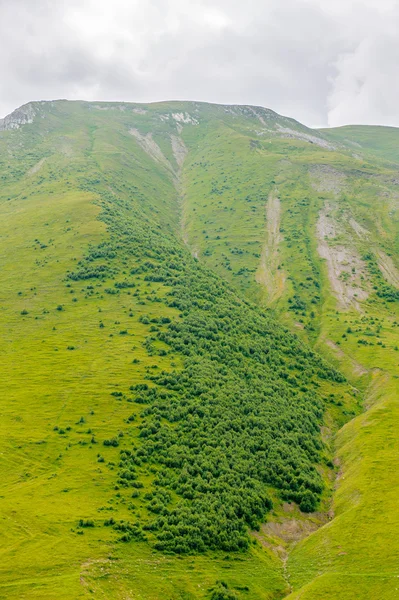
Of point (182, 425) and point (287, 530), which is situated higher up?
point (182, 425)

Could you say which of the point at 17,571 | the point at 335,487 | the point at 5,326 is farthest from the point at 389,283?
the point at 17,571

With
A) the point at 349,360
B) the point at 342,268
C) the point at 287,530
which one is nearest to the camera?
the point at 287,530

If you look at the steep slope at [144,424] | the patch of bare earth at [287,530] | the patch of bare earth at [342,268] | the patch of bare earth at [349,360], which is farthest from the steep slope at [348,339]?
the steep slope at [144,424]

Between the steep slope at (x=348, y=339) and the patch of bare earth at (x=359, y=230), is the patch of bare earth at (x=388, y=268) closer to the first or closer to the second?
the steep slope at (x=348, y=339)

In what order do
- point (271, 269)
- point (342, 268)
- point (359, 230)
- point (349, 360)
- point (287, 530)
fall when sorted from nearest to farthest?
point (287, 530) < point (349, 360) < point (342, 268) < point (271, 269) < point (359, 230)

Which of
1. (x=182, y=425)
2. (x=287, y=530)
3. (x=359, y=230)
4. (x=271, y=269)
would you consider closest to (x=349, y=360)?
(x=182, y=425)

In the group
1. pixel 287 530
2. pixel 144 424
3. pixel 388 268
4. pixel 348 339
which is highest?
pixel 388 268

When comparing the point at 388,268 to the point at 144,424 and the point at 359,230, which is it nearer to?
the point at 359,230
